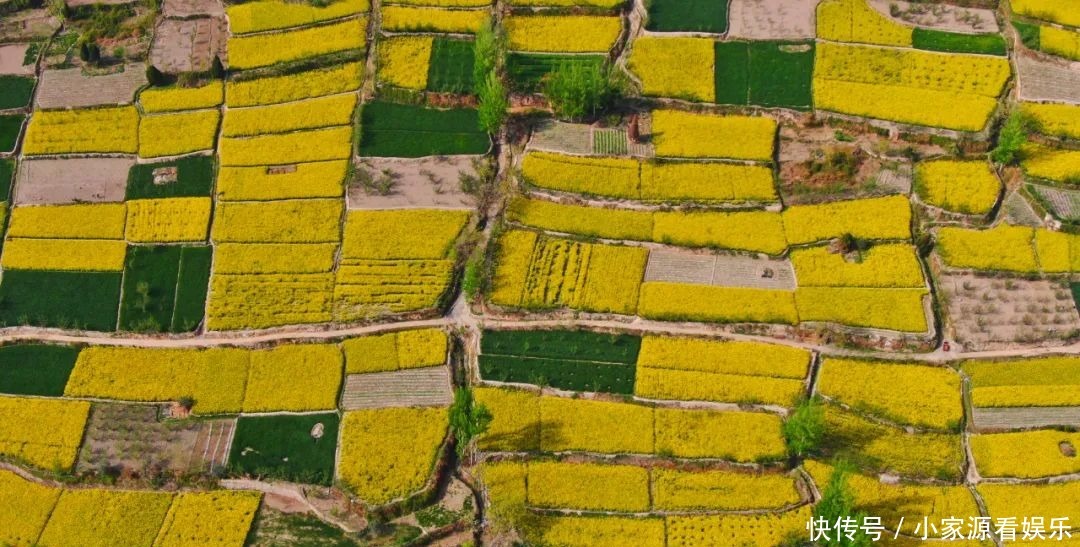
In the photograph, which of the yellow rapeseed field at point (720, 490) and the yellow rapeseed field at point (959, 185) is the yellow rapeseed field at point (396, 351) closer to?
the yellow rapeseed field at point (720, 490)

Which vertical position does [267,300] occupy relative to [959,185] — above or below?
below

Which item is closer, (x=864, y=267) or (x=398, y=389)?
(x=398, y=389)

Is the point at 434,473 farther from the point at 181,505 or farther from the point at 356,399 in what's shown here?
the point at 181,505

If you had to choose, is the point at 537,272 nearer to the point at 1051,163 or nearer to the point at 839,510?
the point at 839,510

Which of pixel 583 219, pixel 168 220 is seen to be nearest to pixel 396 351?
pixel 583 219

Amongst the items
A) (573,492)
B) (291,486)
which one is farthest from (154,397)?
(573,492)

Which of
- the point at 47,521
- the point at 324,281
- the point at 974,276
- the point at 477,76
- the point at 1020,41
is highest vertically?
the point at 1020,41
